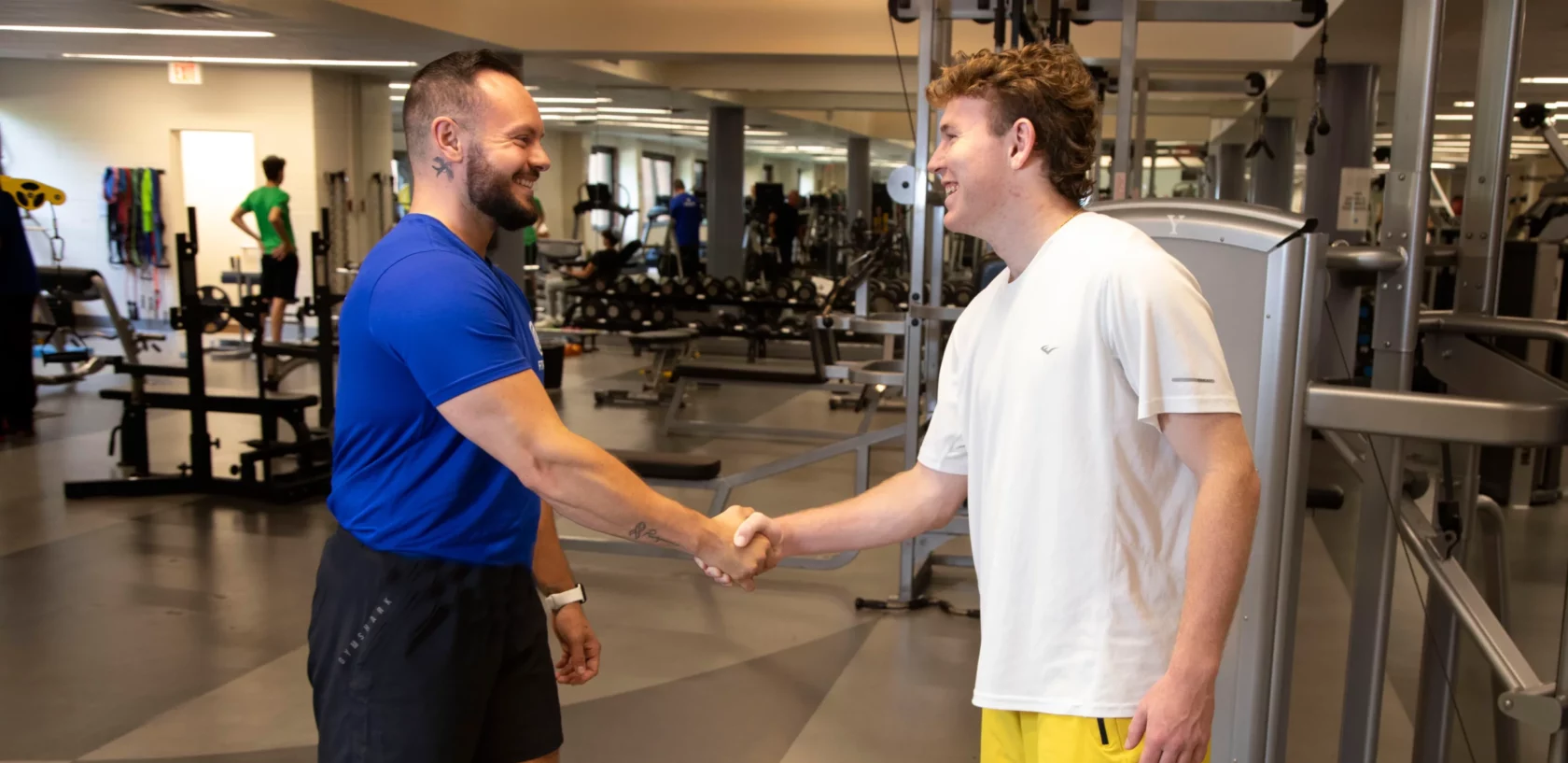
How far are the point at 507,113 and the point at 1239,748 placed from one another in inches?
53.3

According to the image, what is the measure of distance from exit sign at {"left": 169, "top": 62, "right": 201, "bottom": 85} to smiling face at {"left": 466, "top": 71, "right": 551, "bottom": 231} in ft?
37.1

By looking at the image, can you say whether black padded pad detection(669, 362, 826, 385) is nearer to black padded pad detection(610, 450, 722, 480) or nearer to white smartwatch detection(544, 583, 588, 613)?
black padded pad detection(610, 450, 722, 480)

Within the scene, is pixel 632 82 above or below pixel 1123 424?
above

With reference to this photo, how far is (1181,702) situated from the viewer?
127cm

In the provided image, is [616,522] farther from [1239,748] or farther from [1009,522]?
[1239,748]

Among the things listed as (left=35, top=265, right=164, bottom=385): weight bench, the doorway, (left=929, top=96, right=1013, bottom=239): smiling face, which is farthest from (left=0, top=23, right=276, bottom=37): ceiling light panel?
(left=929, top=96, right=1013, bottom=239): smiling face

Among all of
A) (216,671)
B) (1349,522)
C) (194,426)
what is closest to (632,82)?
(194,426)

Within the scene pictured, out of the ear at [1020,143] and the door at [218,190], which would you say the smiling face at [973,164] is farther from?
the door at [218,190]

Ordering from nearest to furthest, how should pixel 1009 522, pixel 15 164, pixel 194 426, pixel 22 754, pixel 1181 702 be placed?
pixel 1181 702
pixel 1009 522
pixel 22 754
pixel 194 426
pixel 15 164

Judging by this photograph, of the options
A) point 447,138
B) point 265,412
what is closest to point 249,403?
point 265,412

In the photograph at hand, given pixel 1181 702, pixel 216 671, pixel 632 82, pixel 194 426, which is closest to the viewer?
pixel 1181 702

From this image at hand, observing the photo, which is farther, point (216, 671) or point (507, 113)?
point (216, 671)

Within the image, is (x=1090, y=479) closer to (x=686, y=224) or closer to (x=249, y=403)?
(x=249, y=403)

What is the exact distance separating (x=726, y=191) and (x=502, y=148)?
10999mm
